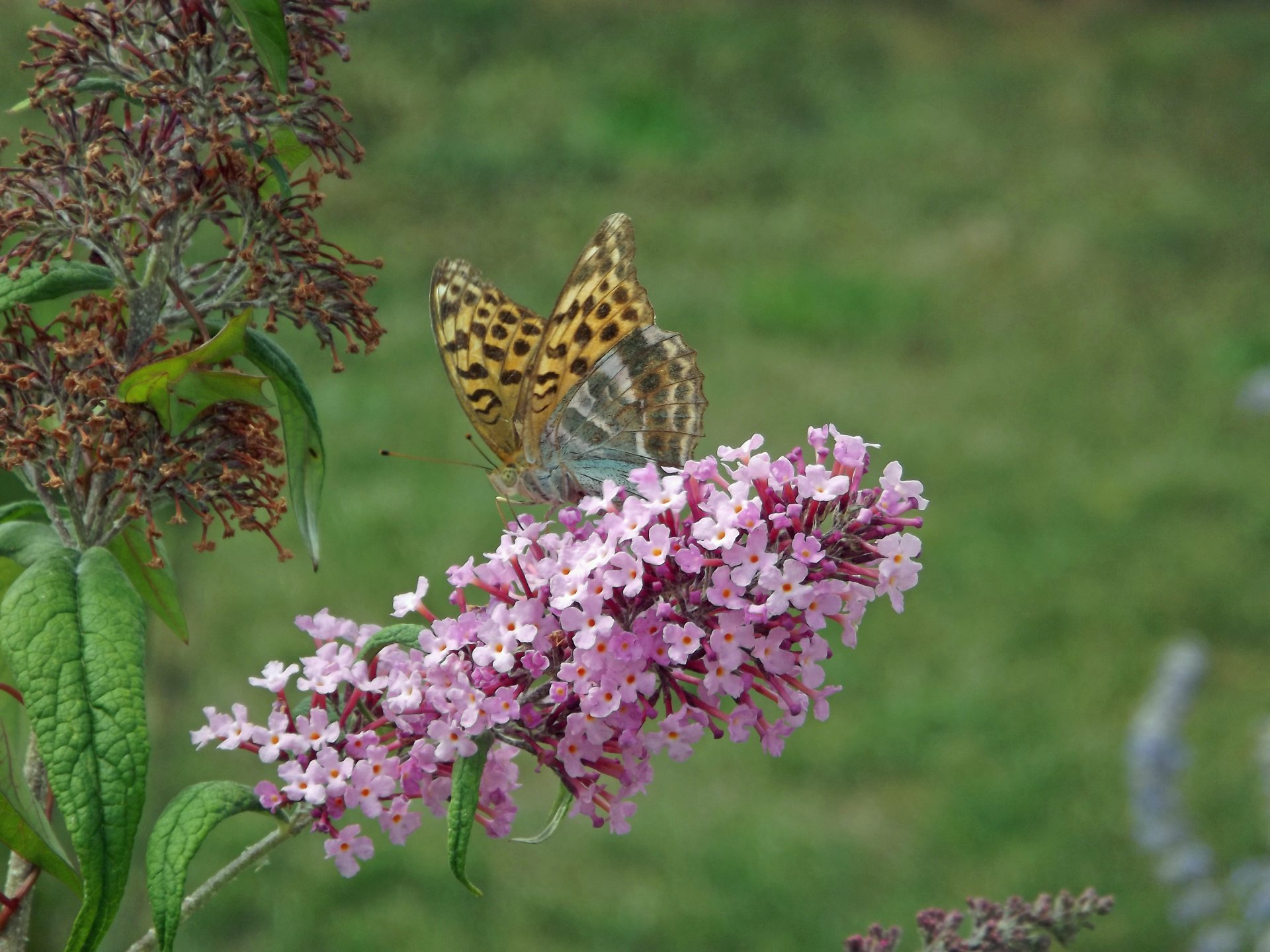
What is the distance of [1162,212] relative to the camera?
25.2ft

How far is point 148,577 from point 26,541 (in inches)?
5.2

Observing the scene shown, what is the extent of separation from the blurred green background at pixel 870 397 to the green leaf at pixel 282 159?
79 cm

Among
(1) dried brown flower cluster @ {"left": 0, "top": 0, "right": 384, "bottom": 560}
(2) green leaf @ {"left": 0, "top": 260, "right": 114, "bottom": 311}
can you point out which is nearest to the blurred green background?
(1) dried brown flower cluster @ {"left": 0, "top": 0, "right": 384, "bottom": 560}

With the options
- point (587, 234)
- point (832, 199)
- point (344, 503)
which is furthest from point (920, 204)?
point (344, 503)

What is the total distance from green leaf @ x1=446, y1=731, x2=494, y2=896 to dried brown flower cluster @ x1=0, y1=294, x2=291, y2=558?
0.92ft

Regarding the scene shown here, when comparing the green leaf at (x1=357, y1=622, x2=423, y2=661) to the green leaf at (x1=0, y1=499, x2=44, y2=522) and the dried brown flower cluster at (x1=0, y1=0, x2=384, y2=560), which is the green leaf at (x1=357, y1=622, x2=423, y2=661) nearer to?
the dried brown flower cluster at (x1=0, y1=0, x2=384, y2=560)

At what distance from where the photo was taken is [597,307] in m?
1.75

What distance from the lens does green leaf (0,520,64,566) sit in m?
1.16

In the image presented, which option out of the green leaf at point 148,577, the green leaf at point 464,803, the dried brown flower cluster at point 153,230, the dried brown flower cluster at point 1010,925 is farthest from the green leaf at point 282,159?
the dried brown flower cluster at point 1010,925

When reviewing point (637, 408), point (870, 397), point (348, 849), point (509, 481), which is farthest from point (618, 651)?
point (870, 397)

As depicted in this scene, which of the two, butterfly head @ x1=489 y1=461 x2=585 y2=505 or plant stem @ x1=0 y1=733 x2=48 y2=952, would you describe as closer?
plant stem @ x1=0 y1=733 x2=48 y2=952

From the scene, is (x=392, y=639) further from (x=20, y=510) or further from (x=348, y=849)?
(x=20, y=510)

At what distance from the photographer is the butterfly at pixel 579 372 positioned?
1.74 meters

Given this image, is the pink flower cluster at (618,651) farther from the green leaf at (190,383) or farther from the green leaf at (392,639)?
the green leaf at (190,383)
